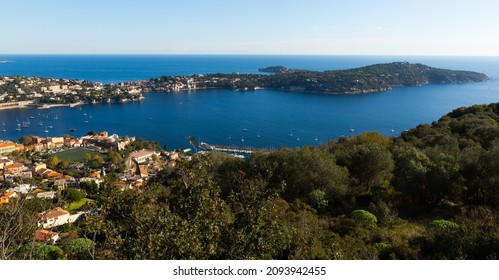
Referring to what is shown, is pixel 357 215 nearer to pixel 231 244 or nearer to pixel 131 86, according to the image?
pixel 231 244

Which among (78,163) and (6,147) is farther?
(6,147)

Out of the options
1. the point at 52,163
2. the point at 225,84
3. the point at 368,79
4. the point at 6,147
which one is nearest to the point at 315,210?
the point at 52,163

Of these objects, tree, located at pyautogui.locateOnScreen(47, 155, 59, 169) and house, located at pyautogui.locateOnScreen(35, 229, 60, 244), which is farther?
tree, located at pyautogui.locateOnScreen(47, 155, 59, 169)

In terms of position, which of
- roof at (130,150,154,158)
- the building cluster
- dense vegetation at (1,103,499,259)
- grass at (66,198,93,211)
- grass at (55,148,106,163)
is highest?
dense vegetation at (1,103,499,259)

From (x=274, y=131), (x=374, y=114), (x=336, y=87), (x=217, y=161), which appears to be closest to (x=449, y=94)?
(x=336, y=87)

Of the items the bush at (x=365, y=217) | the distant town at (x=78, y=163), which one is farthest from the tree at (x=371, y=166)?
the distant town at (x=78, y=163)

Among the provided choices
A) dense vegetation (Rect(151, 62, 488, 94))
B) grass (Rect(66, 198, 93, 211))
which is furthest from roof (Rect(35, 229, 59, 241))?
dense vegetation (Rect(151, 62, 488, 94))

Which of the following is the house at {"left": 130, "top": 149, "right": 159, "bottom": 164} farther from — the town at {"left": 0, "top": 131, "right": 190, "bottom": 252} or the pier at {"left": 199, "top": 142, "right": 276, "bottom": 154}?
the pier at {"left": 199, "top": 142, "right": 276, "bottom": 154}

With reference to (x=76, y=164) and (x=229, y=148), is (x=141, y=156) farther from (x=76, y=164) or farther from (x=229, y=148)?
(x=229, y=148)
